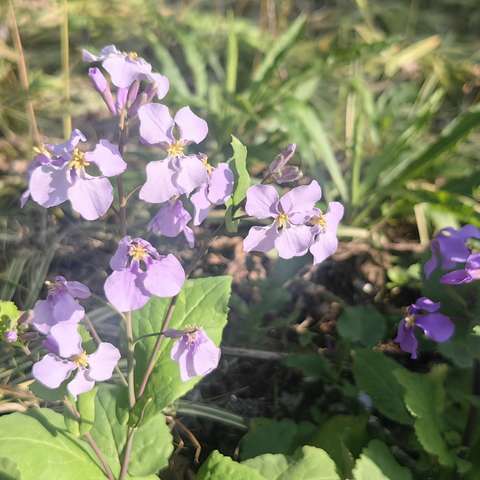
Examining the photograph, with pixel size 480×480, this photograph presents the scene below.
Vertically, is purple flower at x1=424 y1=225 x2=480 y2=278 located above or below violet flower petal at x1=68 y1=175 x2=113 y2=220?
below

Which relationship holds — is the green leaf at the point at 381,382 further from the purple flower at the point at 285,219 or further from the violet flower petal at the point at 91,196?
the violet flower petal at the point at 91,196

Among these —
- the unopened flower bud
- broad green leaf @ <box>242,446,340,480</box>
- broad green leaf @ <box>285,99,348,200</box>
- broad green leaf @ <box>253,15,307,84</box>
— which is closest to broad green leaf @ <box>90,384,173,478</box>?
broad green leaf @ <box>242,446,340,480</box>

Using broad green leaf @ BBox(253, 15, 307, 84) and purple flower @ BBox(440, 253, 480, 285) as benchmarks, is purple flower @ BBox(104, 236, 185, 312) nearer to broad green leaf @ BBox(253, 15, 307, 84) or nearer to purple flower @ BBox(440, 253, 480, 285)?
purple flower @ BBox(440, 253, 480, 285)

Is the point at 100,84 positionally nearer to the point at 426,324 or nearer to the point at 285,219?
the point at 285,219

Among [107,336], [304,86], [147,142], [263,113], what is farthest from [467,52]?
[147,142]

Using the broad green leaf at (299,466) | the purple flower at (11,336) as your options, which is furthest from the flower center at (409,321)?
the purple flower at (11,336)

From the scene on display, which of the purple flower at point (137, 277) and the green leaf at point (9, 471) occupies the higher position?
the purple flower at point (137, 277)
